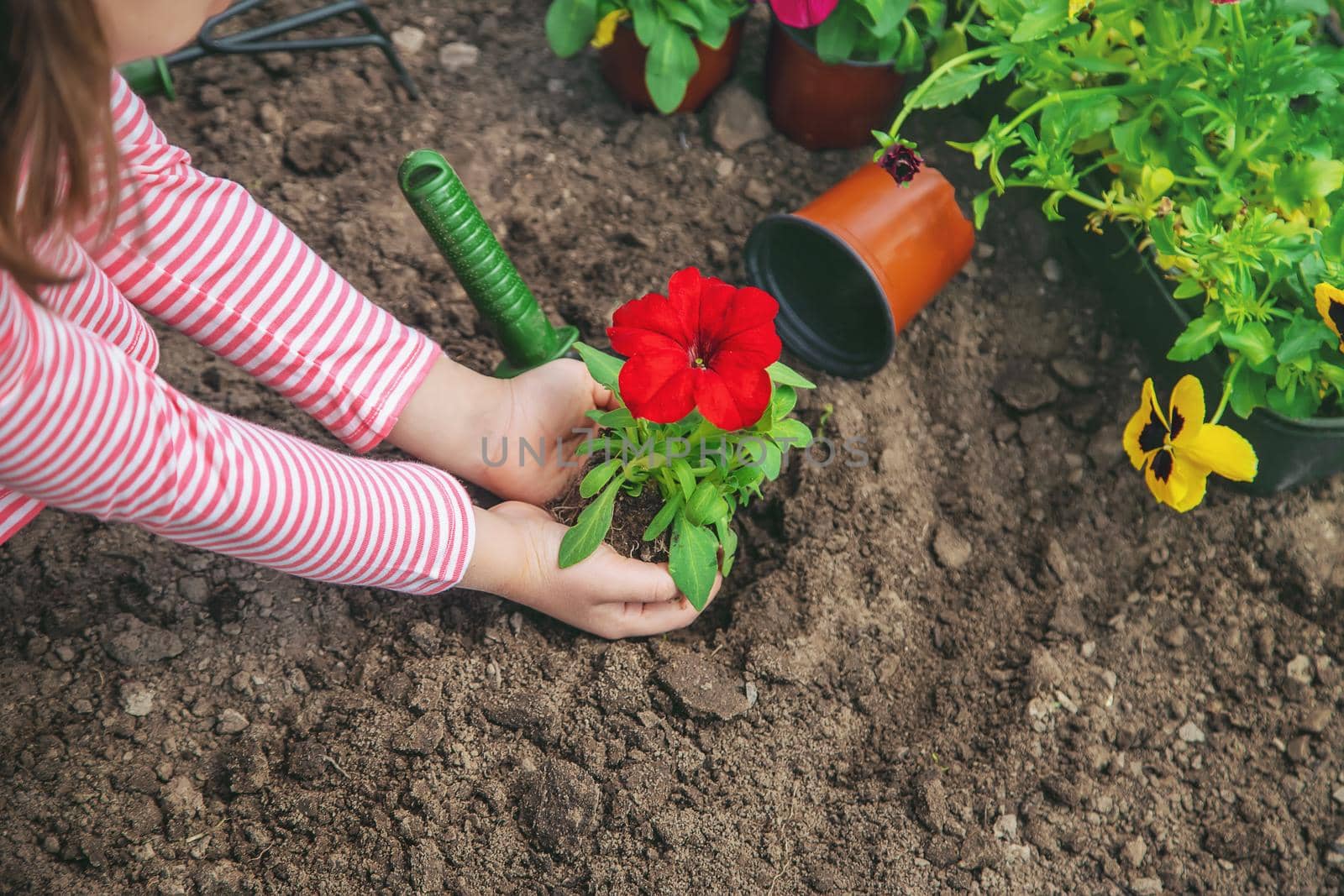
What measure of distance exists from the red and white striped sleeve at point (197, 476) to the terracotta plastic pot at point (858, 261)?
23.7 inches

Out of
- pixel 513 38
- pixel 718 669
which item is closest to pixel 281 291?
pixel 718 669

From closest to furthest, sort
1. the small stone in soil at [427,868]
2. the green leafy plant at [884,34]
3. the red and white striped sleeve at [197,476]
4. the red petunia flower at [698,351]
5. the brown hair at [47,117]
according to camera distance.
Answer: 1. the brown hair at [47,117]
2. the red and white striped sleeve at [197,476]
3. the red petunia flower at [698,351]
4. the small stone in soil at [427,868]
5. the green leafy plant at [884,34]

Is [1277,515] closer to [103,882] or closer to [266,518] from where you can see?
[266,518]

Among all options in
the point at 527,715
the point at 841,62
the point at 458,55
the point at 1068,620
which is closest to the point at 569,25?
the point at 458,55

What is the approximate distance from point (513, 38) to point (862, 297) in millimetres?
749

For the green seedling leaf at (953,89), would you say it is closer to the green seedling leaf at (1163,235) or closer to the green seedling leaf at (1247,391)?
the green seedling leaf at (1163,235)

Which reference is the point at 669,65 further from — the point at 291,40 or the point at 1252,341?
the point at 1252,341

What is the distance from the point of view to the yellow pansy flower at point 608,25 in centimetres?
149

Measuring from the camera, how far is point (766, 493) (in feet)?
4.51

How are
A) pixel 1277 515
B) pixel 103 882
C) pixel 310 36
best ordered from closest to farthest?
pixel 103 882, pixel 1277 515, pixel 310 36

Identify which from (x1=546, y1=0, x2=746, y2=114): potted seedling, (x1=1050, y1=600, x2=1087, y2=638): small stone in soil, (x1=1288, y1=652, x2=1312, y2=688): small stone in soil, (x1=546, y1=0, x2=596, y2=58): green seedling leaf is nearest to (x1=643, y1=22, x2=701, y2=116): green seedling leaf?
(x1=546, y1=0, x2=746, y2=114): potted seedling

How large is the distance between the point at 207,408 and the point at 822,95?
38.8 inches

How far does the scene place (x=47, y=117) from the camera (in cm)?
74

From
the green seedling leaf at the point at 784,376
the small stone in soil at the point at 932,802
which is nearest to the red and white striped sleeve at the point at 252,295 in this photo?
the green seedling leaf at the point at 784,376
